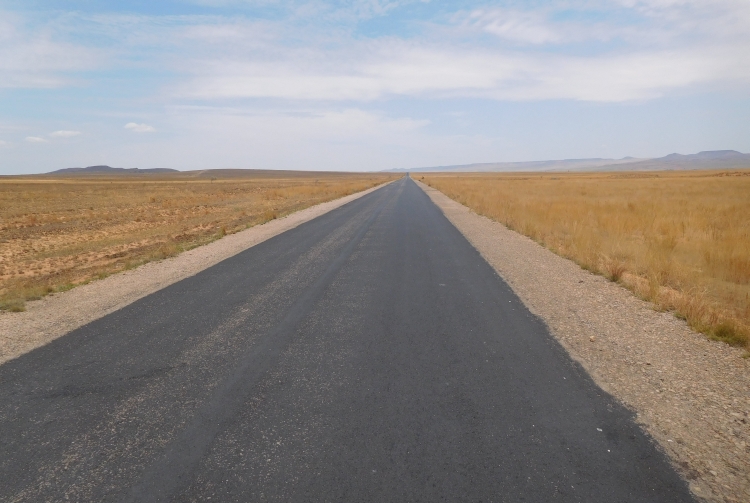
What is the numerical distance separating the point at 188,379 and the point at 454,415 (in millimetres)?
2727

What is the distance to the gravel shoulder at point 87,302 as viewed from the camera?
21.1ft

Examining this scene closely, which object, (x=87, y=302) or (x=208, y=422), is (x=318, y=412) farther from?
(x=87, y=302)

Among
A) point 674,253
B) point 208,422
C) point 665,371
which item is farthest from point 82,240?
point 674,253

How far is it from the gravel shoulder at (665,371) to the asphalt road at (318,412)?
0.72 feet

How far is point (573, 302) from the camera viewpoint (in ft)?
26.2

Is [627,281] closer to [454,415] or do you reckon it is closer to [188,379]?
[454,415]

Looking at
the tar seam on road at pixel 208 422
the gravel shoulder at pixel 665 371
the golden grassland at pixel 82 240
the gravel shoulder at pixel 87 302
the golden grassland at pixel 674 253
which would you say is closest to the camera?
the tar seam on road at pixel 208 422

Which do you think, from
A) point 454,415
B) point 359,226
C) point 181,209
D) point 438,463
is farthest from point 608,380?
point 181,209

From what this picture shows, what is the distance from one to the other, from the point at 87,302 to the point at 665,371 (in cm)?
881

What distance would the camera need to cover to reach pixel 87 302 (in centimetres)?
831

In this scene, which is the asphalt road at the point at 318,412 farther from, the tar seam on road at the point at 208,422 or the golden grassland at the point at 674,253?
the golden grassland at the point at 674,253

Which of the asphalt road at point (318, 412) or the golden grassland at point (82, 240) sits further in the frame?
the golden grassland at point (82, 240)

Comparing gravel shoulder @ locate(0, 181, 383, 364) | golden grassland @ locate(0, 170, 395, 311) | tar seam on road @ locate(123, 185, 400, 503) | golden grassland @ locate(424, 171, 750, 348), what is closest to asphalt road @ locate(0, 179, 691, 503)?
tar seam on road @ locate(123, 185, 400, 503)

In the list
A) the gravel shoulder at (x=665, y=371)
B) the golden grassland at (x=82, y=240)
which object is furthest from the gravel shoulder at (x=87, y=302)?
the gravel shoulder at (x=665, y=371)
